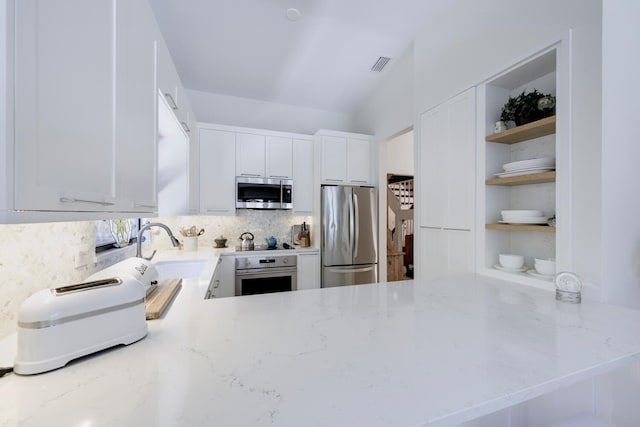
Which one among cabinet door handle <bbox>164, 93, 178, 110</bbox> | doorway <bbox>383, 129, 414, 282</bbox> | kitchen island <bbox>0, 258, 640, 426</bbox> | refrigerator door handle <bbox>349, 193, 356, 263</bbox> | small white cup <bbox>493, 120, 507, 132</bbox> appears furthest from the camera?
doorway <bbox>383, 129, 414, 282</bbox>

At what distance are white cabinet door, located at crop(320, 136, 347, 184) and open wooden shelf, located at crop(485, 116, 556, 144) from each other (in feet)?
6.27

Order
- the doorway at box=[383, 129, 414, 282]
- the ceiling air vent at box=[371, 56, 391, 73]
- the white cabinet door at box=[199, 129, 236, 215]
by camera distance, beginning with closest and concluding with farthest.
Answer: the ceiling air vent at box=[371, 56, 391, 73] → the white cabinet door at box=[199, 129, 236, 215] → the doorway at box=[383, 129, 414, 282]

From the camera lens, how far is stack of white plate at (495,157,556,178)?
143cm

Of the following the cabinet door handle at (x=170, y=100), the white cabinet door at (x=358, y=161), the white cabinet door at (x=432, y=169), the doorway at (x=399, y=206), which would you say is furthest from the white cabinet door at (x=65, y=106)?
the doorway at (x=399, y=206)

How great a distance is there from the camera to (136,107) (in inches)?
39.9

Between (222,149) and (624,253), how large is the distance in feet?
11.2

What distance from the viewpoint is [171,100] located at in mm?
1543

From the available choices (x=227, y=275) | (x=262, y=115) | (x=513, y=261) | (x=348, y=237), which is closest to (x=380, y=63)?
(x=262, y=115)

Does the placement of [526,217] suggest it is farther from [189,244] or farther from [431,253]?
[189,244]

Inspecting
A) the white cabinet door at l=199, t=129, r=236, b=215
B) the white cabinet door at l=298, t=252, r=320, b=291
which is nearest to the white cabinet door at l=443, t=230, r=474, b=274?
the white cabinet door at l=298, t=252, r=320, b=291

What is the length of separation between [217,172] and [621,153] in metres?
3.29

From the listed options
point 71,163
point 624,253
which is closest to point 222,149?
point 71,163

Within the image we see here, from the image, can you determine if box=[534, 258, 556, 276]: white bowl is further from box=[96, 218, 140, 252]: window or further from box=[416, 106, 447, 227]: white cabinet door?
box=[96, 218, 140, 252]: window

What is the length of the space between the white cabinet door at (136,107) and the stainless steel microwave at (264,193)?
6.40 feet
